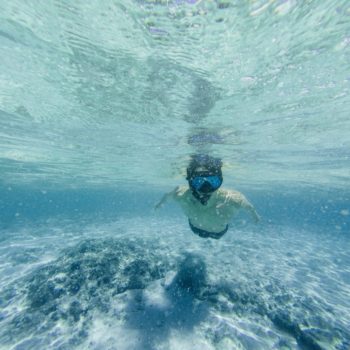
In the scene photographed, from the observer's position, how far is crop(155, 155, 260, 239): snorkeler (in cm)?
640

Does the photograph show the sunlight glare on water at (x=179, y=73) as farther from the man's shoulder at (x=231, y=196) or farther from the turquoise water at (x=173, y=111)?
the man's shoulder at (x=231, y=196)

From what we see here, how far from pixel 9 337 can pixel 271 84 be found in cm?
1086

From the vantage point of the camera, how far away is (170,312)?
5828 millimetres

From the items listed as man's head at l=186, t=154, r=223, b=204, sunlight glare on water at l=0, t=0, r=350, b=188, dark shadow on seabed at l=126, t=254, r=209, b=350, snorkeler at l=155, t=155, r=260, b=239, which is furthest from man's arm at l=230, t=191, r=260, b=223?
sunlight glare on water at l=0, t=0, r=350, b=188

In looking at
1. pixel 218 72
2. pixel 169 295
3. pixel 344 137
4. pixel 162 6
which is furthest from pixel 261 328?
pixel 344 137

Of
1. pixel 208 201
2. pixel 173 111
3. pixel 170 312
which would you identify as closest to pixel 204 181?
pixel 208 201

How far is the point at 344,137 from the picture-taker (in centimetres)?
1295

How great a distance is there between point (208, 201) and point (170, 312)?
3459 mm

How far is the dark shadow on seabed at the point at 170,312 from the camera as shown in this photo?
5.05 m

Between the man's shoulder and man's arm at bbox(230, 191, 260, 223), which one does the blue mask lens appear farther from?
man's arm at bbox(230, 191, 260, 223)

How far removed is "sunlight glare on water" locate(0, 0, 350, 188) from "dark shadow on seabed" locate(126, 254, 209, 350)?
7.27 meters

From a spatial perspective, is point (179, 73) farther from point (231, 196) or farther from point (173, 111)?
point (231, 196)

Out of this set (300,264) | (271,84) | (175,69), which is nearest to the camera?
(175,69)

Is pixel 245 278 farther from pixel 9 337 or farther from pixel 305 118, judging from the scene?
pixel 305 118
